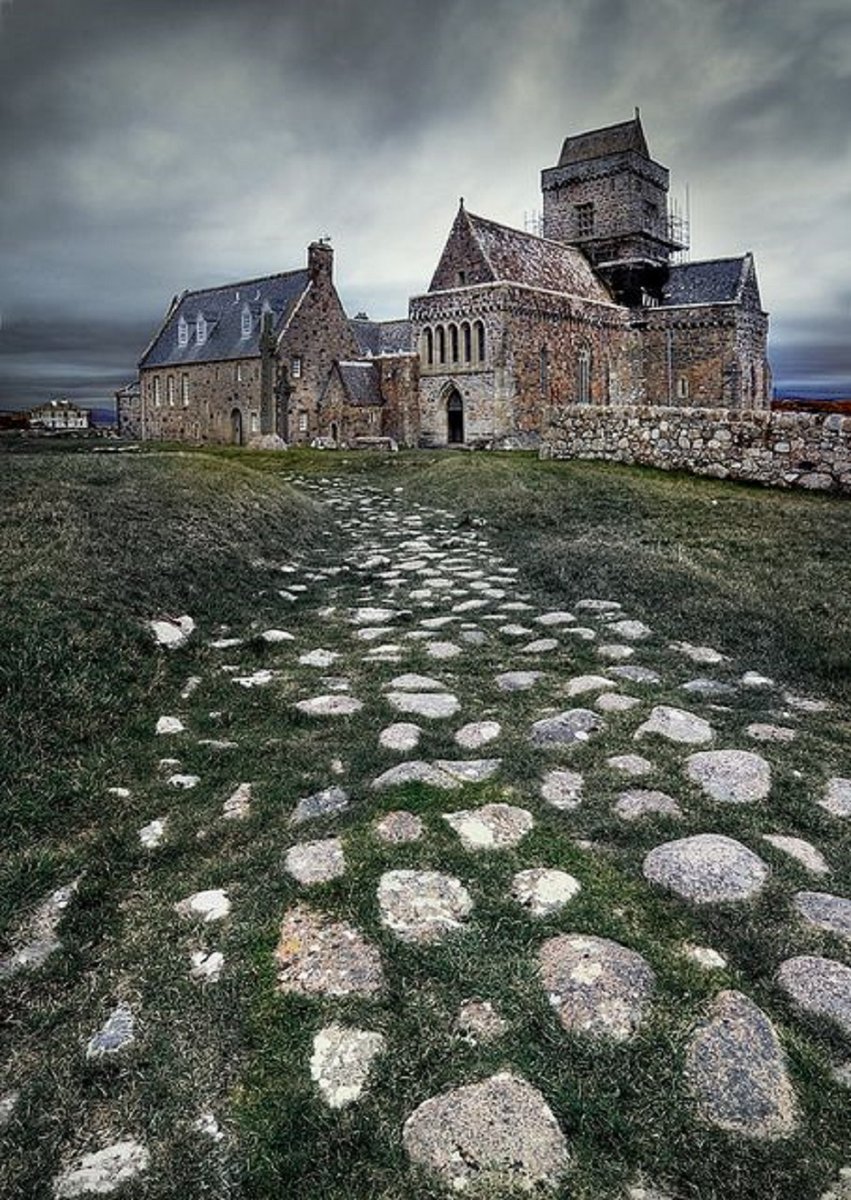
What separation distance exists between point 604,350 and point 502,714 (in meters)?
42.2

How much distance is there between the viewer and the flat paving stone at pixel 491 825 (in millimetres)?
3222

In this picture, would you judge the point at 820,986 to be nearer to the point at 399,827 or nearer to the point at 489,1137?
the point at 489,1137

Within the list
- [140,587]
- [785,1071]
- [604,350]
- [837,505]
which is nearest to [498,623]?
[140,587]

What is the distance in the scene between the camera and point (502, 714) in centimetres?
464

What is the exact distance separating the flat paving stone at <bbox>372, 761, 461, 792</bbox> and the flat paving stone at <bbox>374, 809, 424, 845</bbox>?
268mm

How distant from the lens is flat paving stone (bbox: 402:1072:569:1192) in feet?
6.25

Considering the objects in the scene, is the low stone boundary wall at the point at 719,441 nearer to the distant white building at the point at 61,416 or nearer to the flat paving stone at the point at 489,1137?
the flat paving stone at the point at 489,1137

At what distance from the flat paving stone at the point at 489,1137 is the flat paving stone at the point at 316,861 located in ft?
3.50

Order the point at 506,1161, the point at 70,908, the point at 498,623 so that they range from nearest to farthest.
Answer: the point at 506,1161 → the point at 70,908 → the point at 498,623

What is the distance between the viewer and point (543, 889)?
2.93 meters

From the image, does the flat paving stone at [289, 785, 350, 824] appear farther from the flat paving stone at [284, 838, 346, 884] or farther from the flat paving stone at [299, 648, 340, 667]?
the flat paving stone at [299, 648, 340, 667]

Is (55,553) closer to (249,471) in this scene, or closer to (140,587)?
(140,587)

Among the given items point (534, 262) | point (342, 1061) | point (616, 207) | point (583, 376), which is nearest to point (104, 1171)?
point (342, 1061)

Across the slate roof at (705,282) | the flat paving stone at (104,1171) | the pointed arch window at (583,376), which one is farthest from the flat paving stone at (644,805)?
the slate roof at (705,282)
